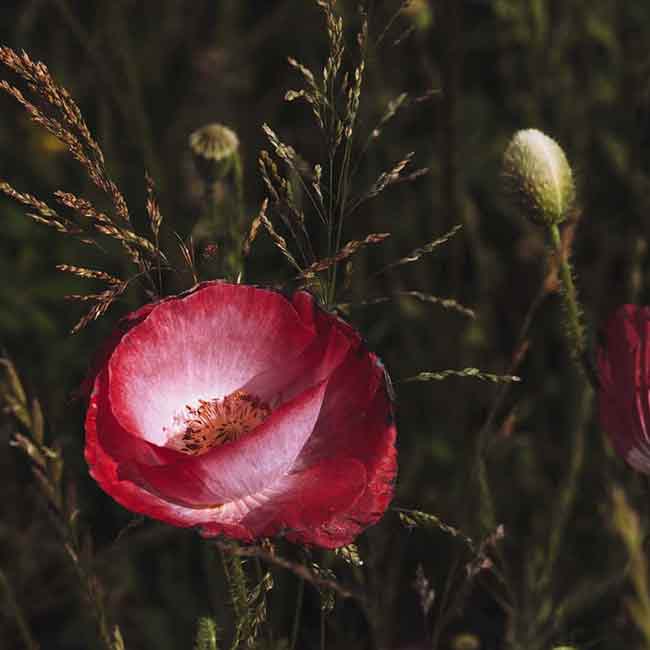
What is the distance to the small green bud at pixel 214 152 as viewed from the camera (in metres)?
1.34

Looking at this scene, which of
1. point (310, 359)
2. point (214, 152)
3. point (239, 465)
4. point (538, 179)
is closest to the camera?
point (239, 465)

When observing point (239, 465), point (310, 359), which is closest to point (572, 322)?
point (310, 359)

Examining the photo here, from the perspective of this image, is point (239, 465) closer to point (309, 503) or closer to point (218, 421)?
point (309, 503)

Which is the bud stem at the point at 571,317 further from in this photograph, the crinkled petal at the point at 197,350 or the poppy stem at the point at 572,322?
the crinkled petal at the point at 197,350

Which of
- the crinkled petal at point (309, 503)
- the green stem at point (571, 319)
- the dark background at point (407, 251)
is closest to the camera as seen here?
the crinkled petal at point (309, 503)

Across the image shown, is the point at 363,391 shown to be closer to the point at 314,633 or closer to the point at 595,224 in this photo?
the point at 314,633

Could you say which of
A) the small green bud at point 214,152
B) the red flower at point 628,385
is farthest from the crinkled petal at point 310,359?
the small green bud at point 214,152

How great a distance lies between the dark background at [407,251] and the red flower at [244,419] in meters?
0.27

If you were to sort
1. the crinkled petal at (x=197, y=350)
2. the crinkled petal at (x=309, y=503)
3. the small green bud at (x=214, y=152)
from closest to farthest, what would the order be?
the crinkled petal at (x=309, y=503), the crinkled petal at (x=197, y=350), the small green bud at (x=214, y=152)

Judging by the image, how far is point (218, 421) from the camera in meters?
1.06

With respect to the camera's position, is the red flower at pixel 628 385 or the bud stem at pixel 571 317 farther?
the bud stem at pixel 571 317

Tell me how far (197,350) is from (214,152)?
0.40 m

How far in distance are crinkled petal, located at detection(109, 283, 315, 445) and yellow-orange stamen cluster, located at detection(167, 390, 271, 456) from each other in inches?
0.4

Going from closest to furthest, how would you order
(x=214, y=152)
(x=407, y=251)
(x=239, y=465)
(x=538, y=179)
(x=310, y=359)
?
(x=239, y=465) → (x=310, y=359) → (x=538, y=179) → (x=214, y=152) → (x=407, y=251)
